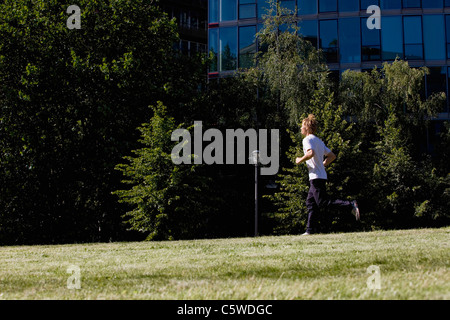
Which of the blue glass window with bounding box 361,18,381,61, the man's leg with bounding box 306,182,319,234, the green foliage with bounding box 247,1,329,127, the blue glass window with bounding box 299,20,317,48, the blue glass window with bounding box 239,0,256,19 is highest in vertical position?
the blue glass window with bounding box 239,0,256,19

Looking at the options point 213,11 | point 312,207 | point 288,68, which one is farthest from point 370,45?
point 312,207

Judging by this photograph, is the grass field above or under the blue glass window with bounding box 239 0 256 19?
under

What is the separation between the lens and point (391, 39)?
33.9 meters

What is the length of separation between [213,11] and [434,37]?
47.2ft

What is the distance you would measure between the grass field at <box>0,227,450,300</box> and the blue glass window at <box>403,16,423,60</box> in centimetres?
2792

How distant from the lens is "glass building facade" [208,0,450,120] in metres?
33.8

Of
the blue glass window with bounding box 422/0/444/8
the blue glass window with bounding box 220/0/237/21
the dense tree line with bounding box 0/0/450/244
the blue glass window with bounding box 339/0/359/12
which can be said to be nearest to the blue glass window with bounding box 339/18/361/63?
the blue glass window with bounding box 339/0/359/12

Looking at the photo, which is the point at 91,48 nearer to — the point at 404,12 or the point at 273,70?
the point at 273,70

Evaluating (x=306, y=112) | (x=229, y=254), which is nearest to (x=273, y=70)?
(x=306, y=112)

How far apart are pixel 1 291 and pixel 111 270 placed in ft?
5.38

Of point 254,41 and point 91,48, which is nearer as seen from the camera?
point 91,48

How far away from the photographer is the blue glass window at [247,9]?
34.8 metres

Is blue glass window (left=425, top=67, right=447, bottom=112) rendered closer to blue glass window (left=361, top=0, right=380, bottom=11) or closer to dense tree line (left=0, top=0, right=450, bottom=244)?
dense tree line (left=0, top=0, right=450, bottom=244)
